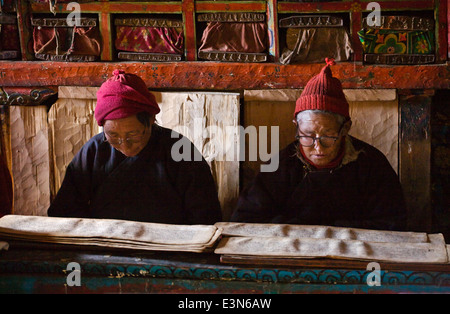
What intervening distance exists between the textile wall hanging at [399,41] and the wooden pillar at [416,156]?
18 cm

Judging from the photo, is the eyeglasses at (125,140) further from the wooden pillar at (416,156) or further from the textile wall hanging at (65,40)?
the wooden pillar at (416,156)

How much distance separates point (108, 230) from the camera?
165cm

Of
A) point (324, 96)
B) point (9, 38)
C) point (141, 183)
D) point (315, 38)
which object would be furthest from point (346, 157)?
point (9, 38)

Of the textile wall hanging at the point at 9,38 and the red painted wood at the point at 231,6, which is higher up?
the red painted wood at the point at 231,6

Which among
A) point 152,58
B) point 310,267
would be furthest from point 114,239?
point 152,58

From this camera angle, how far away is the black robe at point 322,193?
2279 millimetres

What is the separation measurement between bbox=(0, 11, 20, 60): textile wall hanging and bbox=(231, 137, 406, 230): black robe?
1.53 metres

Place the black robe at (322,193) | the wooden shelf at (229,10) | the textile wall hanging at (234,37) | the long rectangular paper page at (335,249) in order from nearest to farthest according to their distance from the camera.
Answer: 1. the long rectangular paper page at (335,249)
2. the black robe at (322,193)
3. the wooden shelf at (229,10)
4. the textile wall hanging at (234,37)

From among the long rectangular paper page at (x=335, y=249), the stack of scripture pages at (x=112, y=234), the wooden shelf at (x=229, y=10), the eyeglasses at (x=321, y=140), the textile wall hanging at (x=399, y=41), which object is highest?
the wooden shelf at (x=229, y=10)

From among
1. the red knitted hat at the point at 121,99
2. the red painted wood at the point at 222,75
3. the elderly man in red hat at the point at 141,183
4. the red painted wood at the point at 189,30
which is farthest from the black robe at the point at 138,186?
the red painted wood at the point at 189,30

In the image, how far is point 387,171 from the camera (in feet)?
7.55

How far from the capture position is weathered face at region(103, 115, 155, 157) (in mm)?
2225

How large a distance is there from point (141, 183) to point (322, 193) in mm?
830

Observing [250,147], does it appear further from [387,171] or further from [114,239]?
[114,239]
